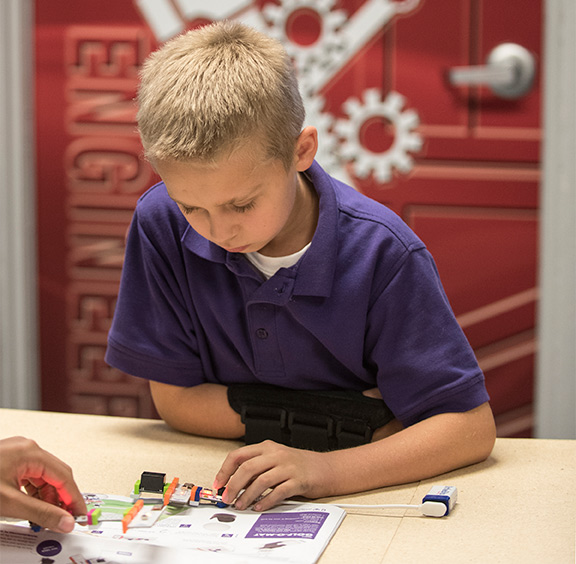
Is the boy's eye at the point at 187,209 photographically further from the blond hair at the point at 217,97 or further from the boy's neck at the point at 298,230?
the boy's neck at the point at 298,230

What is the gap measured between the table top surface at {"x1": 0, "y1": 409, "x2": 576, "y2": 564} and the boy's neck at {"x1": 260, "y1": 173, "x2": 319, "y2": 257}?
28 cm

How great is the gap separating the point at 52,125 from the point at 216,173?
4.92 ft

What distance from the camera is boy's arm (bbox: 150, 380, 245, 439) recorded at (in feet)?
3.59

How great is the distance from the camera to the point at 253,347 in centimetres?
106

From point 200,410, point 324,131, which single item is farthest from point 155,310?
point 324,131

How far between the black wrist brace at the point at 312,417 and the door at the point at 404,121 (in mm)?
1035

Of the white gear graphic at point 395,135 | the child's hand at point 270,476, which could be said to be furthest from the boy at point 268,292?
the white gear graphic at point 395,135

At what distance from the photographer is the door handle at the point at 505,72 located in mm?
1917

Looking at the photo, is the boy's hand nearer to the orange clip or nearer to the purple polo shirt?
the orange clip

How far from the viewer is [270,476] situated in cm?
86

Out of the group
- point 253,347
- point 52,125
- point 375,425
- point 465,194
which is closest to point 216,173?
point 253,347

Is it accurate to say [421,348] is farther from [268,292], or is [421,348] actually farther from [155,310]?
[155,310]

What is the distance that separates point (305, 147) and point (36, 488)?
481 mm

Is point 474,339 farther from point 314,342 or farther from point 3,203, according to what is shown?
point 3,203
